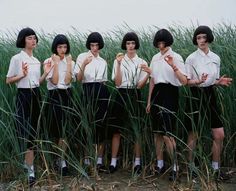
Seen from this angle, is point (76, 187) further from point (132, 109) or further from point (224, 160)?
point (224, 160)

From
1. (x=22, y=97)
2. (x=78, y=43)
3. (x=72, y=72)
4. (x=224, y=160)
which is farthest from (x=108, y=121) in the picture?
(x=78, y=43)

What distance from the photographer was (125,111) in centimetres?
375

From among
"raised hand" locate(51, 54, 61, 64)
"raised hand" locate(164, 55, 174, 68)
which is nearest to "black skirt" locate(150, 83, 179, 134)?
"raised hand" locate(164, 55, 174, 68)

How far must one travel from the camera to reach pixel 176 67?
10.9ft

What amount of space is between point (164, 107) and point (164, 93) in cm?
12

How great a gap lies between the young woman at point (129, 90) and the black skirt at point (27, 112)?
2.26 ft

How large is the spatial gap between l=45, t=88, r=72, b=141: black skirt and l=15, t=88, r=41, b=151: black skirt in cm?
14

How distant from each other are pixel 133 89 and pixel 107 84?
50cm

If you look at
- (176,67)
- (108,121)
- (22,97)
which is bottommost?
(108,121)

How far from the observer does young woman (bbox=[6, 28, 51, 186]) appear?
3334 mm

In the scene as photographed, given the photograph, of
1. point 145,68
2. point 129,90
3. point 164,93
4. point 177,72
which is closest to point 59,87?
point 129,90

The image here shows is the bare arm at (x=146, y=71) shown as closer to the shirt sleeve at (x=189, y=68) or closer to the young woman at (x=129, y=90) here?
the young woman at (x=129, y=90)

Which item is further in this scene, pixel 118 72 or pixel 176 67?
pixel 118 72

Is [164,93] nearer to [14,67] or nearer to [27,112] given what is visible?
[27,112]
